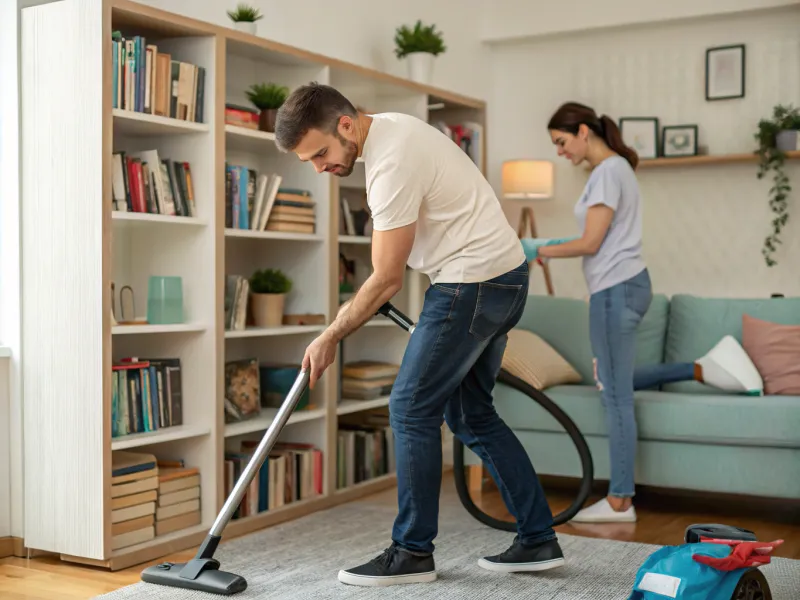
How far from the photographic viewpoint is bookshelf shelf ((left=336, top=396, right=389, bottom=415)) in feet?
13.6

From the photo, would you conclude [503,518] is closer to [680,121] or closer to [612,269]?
[612,269]

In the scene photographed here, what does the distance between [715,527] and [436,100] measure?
2991 mm

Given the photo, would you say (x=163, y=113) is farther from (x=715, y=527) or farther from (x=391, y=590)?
(x=715, y=527)

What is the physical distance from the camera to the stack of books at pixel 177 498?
3.31 m

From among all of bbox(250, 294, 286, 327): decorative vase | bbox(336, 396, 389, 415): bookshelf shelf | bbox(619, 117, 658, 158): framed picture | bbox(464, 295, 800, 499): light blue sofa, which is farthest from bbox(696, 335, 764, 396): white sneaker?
bbox(619, 117, 658, 158): framed picture

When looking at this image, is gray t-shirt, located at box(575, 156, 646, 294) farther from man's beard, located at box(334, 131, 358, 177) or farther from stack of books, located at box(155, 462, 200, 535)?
stack of books, located at box(155, 462, 200, 535)

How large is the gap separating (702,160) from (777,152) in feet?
1.27

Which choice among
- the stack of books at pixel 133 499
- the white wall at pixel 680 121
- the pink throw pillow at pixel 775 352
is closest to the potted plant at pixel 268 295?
the stack of books at pixel 133 499

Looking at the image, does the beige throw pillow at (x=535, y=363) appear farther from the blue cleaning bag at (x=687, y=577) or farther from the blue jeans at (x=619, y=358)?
the blue cleaning bag at (x=687, y=577)

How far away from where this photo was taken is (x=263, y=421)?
12.2 ft

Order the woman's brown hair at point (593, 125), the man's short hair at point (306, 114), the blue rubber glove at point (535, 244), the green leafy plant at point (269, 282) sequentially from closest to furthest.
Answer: the man's short hair at point (306, 114), the woman's brown hair at point (593, 125), the blue rubber glove at point (535, 244), the green leafy plant at point (269, 282)

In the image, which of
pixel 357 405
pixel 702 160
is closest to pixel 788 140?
pixel 702 160

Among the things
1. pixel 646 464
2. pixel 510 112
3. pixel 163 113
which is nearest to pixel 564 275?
pixel 510 112

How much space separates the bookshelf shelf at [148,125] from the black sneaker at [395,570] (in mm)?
1515
